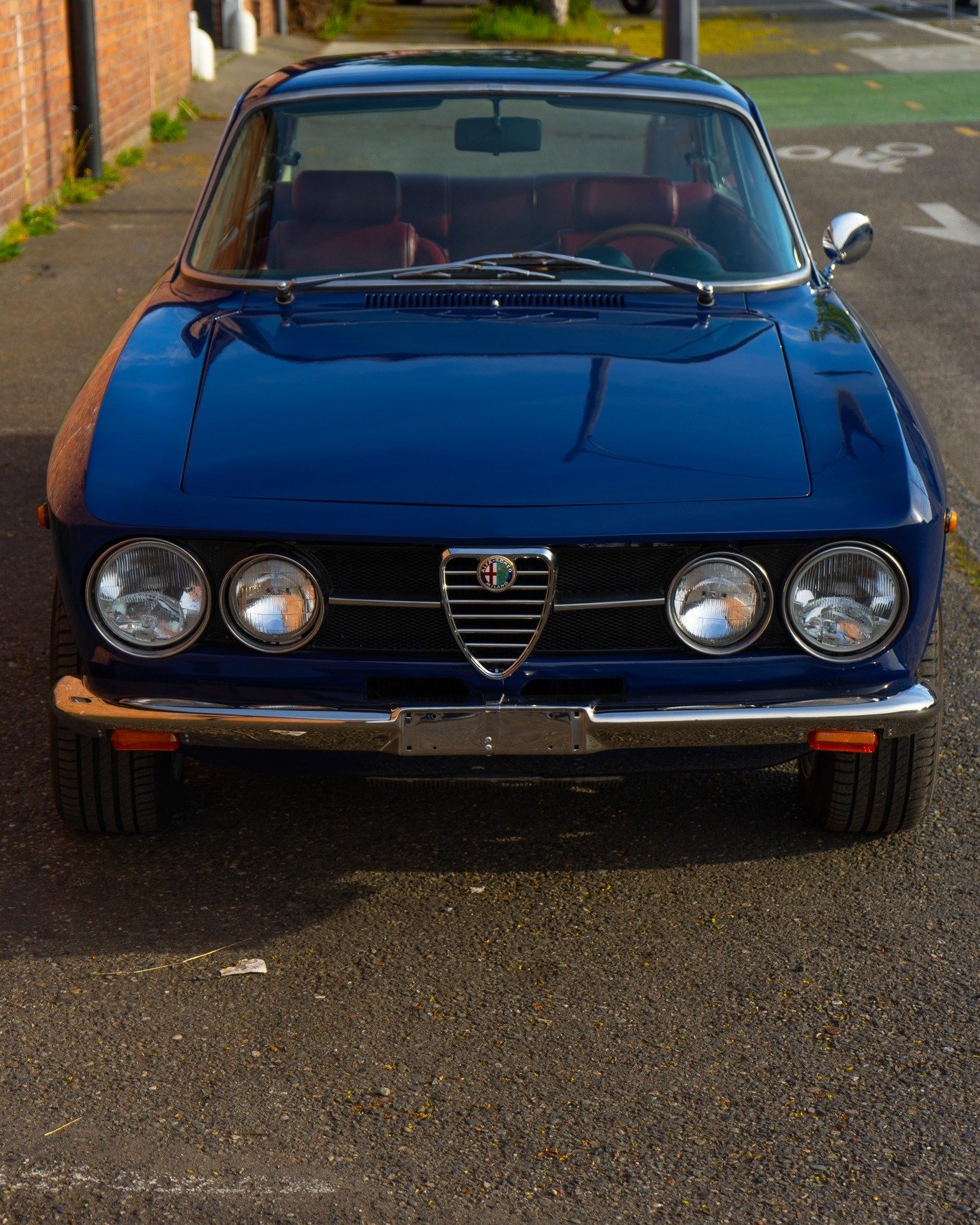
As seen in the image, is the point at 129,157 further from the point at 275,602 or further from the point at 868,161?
the point at 275,602

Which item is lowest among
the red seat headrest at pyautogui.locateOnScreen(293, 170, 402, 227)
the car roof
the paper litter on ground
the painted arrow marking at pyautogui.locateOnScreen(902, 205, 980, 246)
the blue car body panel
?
the painted arrow marking at pyautogui.locateOnScreen(902, 205, 980, 246)

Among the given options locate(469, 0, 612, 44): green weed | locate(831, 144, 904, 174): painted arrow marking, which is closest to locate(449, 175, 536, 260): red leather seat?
locate(831, 144, 904, 174): painted arrow marking

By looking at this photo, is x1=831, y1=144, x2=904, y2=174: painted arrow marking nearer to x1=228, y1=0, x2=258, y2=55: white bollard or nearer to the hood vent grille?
x1=228, y1=0, x2=258, y2=55: white bollard

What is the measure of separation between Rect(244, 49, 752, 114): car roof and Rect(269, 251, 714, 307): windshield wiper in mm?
729

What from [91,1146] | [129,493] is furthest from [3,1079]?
[129,493]

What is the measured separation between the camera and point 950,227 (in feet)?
39.7

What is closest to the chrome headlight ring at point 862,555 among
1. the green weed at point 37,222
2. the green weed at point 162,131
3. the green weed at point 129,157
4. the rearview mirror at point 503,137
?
the rearview mirror at point 503,137

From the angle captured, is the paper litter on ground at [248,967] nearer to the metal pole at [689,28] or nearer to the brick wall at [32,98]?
the brick wall at [32,98]

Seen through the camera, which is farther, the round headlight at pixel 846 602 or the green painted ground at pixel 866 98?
the green painted ground at pixel 866 98

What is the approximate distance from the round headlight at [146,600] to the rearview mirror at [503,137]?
6.56 ft

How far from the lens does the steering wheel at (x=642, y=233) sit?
15.0 ft

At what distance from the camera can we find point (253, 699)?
3359mm

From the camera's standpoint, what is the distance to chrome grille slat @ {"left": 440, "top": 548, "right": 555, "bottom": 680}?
327cm

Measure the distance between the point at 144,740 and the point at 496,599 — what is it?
0.84m
